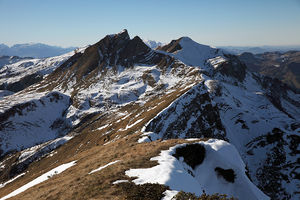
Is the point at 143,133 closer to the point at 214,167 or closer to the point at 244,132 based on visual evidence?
the point at 214,167

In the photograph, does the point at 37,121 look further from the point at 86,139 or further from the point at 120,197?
the point at 120,197

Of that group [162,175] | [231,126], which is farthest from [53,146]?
[231,126]

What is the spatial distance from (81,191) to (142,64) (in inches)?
5168

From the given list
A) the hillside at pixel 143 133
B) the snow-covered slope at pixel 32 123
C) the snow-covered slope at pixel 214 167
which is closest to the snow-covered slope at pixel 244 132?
the hillside at pixel 143 133

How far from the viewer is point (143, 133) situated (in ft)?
112

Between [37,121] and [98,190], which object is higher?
[98,190]

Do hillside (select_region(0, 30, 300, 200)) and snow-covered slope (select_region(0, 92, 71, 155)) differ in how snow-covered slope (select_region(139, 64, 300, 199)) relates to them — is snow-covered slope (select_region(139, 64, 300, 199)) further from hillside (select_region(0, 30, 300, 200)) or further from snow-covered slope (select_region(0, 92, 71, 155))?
snow-covered slope (select_region(0, 92, 71, 155))

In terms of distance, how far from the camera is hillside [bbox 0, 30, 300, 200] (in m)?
16.8

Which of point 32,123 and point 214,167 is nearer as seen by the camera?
point 214,167

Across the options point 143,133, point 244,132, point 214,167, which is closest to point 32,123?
point 143,133

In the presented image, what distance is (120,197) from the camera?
11.4 m

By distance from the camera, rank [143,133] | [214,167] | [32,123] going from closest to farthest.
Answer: [214,167] → [143,133] → [32,123]

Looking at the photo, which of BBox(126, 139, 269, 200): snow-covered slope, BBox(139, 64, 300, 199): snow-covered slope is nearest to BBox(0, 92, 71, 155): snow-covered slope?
BBox(139, 64, 300, 199): snow-covered slope

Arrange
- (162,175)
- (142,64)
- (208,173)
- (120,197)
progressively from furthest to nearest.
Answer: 1. (142,64)
2. (208,173)
3. (162,175)
4. (120,197)
